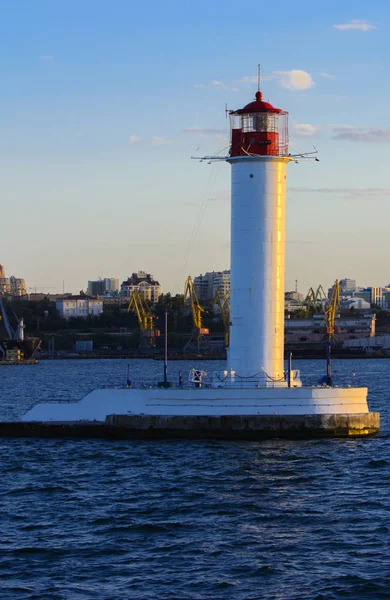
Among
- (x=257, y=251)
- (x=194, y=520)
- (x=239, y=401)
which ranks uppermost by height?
(x=257, y=251)

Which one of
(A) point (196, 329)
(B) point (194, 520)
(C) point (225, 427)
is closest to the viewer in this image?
(B) point (194, 520)

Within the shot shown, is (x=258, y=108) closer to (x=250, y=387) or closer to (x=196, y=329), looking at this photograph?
(x=250, y=387)

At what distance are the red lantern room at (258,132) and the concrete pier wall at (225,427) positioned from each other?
29.5 feet

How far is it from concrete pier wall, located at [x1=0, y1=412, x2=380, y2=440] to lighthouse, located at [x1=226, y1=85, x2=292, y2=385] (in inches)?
83.1

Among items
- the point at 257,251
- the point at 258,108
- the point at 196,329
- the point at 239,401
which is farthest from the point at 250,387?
the point at 196,329

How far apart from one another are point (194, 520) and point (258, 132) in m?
15.7

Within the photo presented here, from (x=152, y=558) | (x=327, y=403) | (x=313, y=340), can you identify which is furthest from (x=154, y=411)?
(x=313, y=340)

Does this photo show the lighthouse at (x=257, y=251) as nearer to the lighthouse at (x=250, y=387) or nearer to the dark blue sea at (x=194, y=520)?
the lighthouse at (x=250, y=387)

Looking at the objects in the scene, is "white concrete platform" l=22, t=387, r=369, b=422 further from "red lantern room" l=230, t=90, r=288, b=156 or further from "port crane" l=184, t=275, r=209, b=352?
"port crane" l=184, t=275, r=209, b=352

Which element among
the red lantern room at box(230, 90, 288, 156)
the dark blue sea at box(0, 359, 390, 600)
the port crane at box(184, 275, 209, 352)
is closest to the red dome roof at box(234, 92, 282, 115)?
the red lantern room at box(230, 90, 288, 156)

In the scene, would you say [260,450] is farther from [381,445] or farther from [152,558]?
[152,558]

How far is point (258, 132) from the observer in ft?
115

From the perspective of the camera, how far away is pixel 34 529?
76.3 feet

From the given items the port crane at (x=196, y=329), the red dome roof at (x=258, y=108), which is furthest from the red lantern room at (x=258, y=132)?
the port crane at (x=196, y=329)
